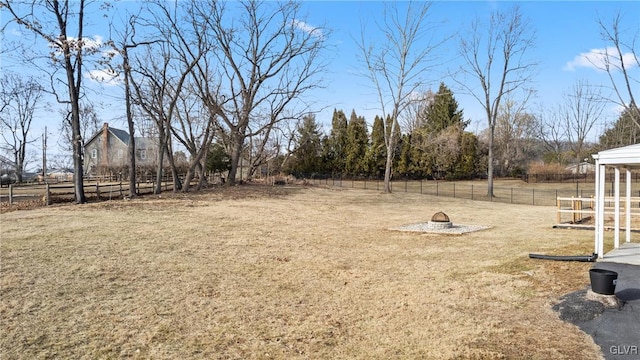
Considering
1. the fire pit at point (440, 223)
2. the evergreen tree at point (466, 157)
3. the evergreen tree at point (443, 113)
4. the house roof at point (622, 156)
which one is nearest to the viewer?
the house roof at point (622, 156)

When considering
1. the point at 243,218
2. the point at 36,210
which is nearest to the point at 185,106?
the point at 36,210

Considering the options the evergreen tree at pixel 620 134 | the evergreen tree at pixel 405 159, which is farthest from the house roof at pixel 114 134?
the evergreen tree at pixel 620 134

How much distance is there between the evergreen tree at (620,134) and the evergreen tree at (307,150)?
33711mm

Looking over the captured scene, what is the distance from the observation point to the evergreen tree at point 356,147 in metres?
45.9

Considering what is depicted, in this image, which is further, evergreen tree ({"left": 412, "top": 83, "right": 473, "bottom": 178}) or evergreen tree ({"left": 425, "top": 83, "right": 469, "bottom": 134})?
evergreen tree ({"left": 425, "top": 83, "right": 469, "bottom": 134})

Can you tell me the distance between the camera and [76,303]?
5961mm

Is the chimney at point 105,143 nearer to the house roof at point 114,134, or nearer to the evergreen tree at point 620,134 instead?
the house roof at point 114,134

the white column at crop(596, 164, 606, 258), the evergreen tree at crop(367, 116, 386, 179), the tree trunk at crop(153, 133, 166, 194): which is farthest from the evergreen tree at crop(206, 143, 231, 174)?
the white column at crop(596, 164, 606, 258)

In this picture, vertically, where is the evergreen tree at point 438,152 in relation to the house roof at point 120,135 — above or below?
below

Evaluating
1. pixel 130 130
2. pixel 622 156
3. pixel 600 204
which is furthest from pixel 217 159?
pixel 622 156

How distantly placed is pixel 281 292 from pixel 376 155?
40034 mm

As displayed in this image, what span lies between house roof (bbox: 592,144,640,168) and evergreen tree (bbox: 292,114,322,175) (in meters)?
38.1

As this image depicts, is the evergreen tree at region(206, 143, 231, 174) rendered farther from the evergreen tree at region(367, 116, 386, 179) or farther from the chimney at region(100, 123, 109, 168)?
the chimney at region(100, 123, 109, 168)

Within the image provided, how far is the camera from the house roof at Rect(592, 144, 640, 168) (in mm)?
6758
